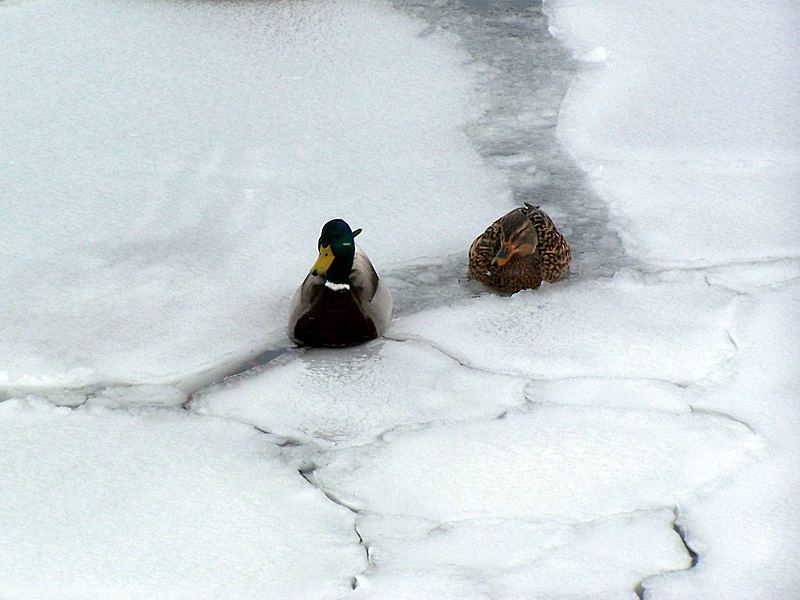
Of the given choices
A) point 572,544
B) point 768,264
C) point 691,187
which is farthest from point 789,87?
point 572,544

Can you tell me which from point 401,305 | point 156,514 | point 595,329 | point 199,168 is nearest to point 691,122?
point 595,329

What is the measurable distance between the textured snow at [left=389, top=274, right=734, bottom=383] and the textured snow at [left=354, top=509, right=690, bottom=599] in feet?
2.51

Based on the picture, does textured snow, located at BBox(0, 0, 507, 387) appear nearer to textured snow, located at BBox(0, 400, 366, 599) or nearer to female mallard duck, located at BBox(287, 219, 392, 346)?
female mallard duck, located at BBox(287, 219, 392, 346)

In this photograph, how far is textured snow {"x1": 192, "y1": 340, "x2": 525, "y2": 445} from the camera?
10.6ft

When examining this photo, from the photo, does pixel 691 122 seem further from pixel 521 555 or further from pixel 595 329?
pixel 521 555

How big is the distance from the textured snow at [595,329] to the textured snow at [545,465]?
28 centimetres

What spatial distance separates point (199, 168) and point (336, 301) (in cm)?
127

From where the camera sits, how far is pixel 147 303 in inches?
150

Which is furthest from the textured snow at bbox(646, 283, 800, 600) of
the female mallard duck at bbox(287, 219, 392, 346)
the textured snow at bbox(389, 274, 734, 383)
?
the female mallard duck at bbox(287, 219, 392, 346)

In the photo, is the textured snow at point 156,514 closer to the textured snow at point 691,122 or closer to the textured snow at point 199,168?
the textured snow at point 199,168

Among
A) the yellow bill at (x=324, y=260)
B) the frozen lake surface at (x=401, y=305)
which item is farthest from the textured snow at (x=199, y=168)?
the yellow bill at (x=324, y=260)

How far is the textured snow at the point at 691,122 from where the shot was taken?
425cm

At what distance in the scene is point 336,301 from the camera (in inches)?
140

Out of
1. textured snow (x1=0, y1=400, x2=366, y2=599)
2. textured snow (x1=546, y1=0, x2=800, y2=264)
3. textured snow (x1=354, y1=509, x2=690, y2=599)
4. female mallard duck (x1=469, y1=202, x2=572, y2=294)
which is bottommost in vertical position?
textured snow (x1=0, y1=400, x2=366, y2=599)
